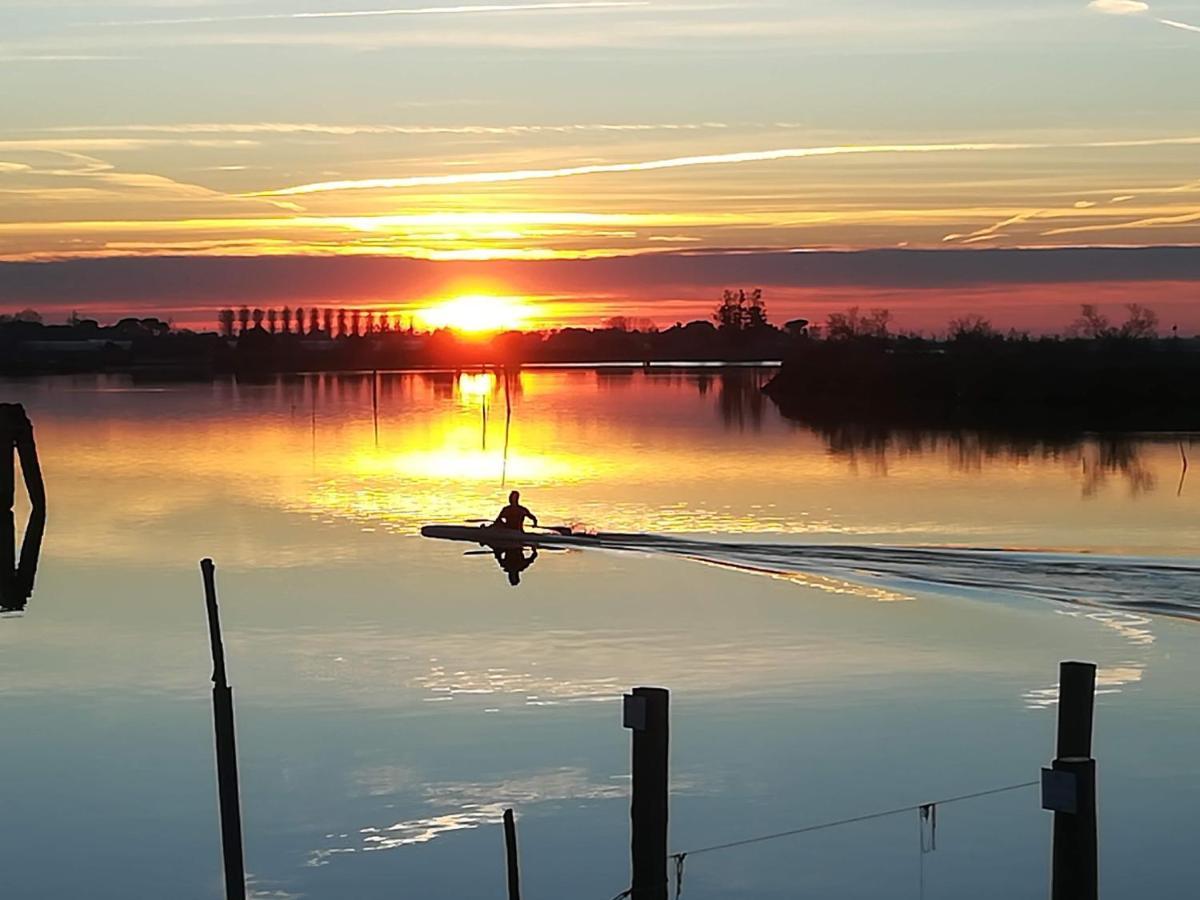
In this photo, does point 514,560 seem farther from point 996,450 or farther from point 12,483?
point 996,450

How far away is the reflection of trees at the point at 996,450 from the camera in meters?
55.2

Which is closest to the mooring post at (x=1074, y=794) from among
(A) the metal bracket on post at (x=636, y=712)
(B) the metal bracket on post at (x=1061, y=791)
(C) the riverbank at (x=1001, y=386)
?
(B) the metal bracket on post at (x=1061, y=791)

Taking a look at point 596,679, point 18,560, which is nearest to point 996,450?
point 18,560

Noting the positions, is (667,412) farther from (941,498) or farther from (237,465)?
(941,498)

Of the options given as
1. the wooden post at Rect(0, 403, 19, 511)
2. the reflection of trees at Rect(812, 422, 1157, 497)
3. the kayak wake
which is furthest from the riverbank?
the wooden post at Rect(0, 403, 19, 511)

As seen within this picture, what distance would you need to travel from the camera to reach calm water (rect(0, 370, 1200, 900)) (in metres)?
16.7

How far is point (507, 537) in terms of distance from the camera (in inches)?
1518

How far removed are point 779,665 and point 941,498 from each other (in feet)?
79.1

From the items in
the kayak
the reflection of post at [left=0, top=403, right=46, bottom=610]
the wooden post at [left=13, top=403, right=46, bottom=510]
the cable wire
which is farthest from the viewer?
the wooden post at [left=13, top=403, right=46, bottom=510]

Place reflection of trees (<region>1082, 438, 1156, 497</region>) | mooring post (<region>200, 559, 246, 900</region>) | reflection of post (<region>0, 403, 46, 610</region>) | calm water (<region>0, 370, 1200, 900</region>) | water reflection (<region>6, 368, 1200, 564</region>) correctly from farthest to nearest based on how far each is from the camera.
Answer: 1. reflection of trees (<region>1082, 438, 1156, 497</region>)
2. water reflection (<region>6, 368, 1200, 564</region>)
3. reflection of post (<region>0, 403, 46, 610</region>)
4. calm water (<region>0, 370, 1200, 900</region>)
5. mooring post (<region>200, 559, 246, 900</region>)

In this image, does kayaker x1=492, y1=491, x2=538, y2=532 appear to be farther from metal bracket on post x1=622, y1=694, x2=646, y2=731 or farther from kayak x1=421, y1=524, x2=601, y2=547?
metal bracket on post x1=622, y1=694, x2=646, y2=731

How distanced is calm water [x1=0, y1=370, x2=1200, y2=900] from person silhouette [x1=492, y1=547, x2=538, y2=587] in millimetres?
340

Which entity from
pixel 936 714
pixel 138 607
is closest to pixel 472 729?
pixel 936 714

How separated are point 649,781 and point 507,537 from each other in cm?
2523
